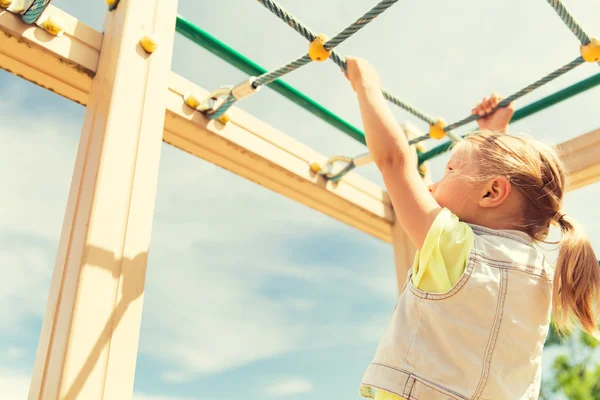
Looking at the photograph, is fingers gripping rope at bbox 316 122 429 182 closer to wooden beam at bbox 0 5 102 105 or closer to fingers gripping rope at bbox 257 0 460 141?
fingers gripping rope at bbox 257 0 460 141

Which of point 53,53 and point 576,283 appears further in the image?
point 53,53

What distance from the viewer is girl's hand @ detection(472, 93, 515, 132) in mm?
1130

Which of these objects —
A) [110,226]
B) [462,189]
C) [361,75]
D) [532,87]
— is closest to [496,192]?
[462,189]

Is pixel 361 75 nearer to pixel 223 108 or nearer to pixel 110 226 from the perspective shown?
pixel 223 108

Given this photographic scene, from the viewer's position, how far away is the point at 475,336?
2.13ft

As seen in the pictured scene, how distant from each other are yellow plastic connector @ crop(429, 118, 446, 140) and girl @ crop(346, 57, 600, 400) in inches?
14.8

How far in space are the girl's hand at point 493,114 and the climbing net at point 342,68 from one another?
20mm

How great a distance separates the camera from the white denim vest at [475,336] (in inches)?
25.1

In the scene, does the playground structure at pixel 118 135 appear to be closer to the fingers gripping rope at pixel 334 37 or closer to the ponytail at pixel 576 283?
the fingers gripping rope at pixel 334 37

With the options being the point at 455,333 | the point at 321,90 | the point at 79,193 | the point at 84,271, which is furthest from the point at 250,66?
the point at 455,333

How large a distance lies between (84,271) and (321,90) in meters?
0.75

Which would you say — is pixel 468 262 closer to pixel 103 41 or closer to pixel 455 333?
pixel 455 333

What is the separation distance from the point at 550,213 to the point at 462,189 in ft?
0.43

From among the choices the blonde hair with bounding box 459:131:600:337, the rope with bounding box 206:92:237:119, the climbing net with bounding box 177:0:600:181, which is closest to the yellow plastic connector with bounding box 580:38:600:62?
the climbing net with bounding box 177:0:600:181
